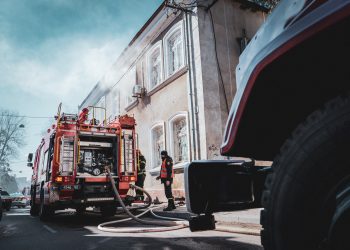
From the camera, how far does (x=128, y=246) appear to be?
4.12m

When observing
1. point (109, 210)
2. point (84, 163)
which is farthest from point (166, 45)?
point (109, 210)

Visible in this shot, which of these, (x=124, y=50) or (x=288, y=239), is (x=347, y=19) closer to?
(x=288, y=239)

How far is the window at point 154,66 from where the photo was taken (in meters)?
13.3

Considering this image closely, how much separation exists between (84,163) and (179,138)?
399cm

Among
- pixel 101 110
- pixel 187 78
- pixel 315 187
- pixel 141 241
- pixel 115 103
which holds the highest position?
pixel 101 110

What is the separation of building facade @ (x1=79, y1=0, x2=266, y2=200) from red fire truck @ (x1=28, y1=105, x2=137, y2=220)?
8.16 feet

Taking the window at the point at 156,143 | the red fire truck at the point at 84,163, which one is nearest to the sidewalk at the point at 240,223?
the red fire truck at the point at 84,163

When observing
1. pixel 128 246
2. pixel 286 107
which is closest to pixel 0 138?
pixel 128 246

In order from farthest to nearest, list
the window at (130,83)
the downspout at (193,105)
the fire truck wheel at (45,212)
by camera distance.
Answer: the window at (130,83) → the downspout at (193,105) → the fire truck wheel at (45,212)

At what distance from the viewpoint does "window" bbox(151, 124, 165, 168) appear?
1290 cm

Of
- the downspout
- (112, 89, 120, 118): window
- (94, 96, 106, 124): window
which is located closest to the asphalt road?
the downspout

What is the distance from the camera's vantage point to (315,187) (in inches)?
44.7

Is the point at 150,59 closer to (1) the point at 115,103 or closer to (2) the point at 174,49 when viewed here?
(2) the point at 174,49

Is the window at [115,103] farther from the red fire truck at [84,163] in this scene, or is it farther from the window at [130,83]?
the red fire truck at [84,163]
